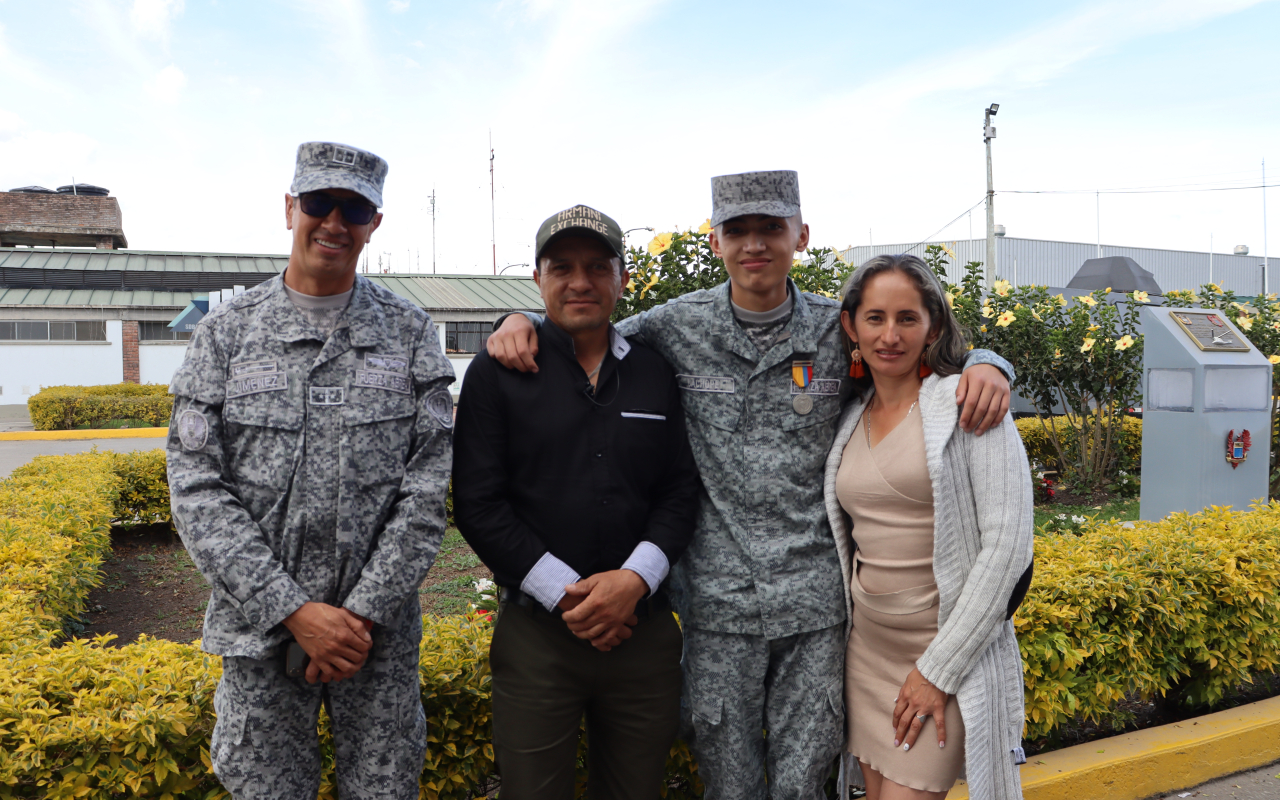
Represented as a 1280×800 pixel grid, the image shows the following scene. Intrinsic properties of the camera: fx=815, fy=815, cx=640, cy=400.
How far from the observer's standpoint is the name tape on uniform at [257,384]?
6.27 feet

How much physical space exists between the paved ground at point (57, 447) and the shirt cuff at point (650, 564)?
13.6 meters

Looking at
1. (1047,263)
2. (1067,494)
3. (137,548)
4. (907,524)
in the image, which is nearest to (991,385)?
(907,524)

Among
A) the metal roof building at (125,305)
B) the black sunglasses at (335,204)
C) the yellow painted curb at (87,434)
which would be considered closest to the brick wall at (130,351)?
the metal roof building at (125,305)

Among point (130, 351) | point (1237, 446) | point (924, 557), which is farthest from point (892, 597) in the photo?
point (130, 351)

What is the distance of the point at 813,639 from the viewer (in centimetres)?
225

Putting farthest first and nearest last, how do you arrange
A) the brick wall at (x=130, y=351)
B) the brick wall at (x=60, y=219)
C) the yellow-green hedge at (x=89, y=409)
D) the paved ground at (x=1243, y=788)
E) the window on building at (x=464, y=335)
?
1. the brick wall at (x=60, y=219)
2. the window on building at (x=464, y=335)
3. the brick wall at (x=130, y=351)
4. the yellow-green hedge at (x=89, y=409)
5. the paved ground at (x=1243, y=788)

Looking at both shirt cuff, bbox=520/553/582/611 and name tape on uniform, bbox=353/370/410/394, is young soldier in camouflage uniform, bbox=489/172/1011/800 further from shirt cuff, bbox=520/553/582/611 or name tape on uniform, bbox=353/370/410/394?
shirt cuff, bbox=520/553/582/611

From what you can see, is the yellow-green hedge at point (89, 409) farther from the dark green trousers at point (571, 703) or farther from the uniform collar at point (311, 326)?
the dark green trousers at point (571, 703)

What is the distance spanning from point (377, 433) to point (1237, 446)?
6652 millimetres

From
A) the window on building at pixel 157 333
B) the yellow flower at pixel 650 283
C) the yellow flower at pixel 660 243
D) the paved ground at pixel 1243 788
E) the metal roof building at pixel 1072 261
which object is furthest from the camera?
the metal roof building at pixel 1072 261

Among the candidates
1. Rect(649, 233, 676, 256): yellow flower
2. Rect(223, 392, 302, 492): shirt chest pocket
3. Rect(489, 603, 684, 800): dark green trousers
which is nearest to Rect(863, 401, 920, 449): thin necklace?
Rect(489, 603, 684, 800): dark green trousers

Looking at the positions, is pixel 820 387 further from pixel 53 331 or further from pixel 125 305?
pixel 53 331

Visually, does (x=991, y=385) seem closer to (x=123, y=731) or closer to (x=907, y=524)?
(x=907, y=524)

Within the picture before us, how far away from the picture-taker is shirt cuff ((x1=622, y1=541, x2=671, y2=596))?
6.78 ft
